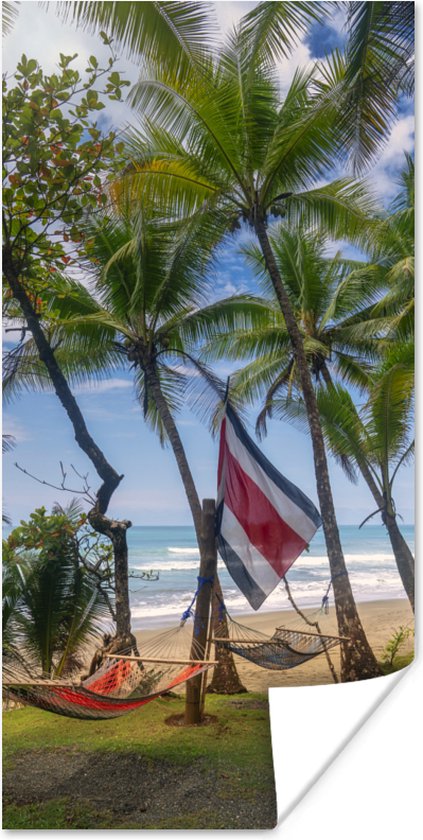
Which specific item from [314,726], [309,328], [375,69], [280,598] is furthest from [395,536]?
[280,598]

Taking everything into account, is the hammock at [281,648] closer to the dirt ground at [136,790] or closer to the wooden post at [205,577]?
the wooden post at [205,577]

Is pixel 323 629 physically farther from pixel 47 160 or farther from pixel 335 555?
pixel 47 160

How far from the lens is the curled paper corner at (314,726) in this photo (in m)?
3.14

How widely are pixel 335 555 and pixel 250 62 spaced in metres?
2.59

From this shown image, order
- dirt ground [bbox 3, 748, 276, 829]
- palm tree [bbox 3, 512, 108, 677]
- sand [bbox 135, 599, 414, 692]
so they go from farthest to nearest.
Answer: sand [bbox 135, 599, 414, 692]
palm tree [bbox 3, 512, 108, 677]
dirt ground [bbox 3, 748, 276, 829]

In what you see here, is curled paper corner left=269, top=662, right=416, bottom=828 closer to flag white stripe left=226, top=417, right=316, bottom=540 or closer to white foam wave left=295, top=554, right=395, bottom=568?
flag white stripe left=226, top=417, right=316, bottom=540

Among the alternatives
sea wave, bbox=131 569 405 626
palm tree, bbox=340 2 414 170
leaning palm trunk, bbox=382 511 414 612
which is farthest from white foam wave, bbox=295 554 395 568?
palm tree, bbox=340 2 414 170

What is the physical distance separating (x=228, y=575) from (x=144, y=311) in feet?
13.7

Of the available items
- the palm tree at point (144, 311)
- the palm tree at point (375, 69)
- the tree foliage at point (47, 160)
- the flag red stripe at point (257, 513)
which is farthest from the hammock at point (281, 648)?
the palm tree at point (375, 69)

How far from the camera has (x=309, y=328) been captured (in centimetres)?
477

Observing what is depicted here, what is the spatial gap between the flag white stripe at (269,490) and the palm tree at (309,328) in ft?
4.66

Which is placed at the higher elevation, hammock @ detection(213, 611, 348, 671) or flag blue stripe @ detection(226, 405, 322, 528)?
flag blue stripe @ detection(226, 405, 322, 528)

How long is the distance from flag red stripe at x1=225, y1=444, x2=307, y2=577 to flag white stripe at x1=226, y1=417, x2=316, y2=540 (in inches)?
0.6

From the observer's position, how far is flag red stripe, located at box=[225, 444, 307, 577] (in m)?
3.04
